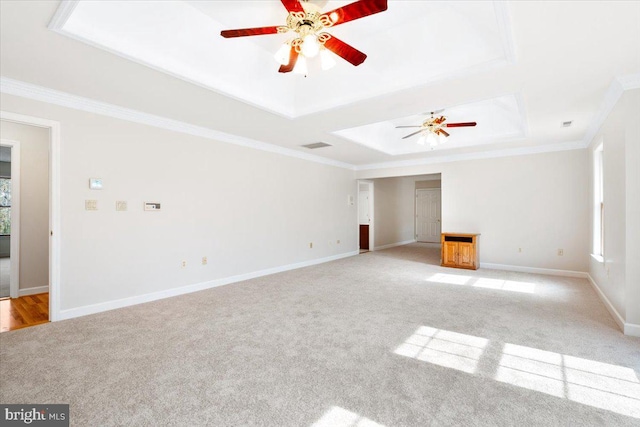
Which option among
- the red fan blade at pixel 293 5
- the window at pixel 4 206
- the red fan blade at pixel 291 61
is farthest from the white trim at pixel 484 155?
the window at pixel 4 206

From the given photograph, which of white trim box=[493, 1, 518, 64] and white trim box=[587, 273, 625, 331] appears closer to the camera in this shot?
white trim box=[493, 1, 518, 64]

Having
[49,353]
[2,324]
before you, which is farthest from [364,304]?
[2,324]

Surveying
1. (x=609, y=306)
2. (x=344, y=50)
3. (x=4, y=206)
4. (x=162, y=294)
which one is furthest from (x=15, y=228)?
(x=609, y=306)

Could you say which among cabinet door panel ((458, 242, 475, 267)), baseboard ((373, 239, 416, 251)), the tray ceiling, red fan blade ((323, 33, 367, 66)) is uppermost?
the tray ceiling

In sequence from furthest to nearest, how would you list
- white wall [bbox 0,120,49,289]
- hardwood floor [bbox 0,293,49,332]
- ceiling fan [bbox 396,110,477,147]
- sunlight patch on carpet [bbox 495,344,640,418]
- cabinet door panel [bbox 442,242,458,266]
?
1. cabinet door panel [bbox 442,242,458,266]
2. ceiling fan [bbox 396,110,477,147]
3. white wall [bbox 0,120,49,289]
4. hardwood floor [bbox 0,293,49,332]
5. sunlight patch on carpet [bbox 495,344,640,418]

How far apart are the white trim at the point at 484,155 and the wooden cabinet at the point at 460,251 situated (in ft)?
5.73

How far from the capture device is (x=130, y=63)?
274 cm

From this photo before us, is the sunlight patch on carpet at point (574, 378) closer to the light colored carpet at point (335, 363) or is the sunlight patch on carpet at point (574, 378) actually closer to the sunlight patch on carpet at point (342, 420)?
the light colored carpet at point (335, 363)

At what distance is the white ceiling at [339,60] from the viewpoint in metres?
2.31

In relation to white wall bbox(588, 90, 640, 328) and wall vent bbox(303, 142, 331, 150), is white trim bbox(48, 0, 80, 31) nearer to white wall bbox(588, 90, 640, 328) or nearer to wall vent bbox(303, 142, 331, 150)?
wall vent bbox(303, 142, 331, 150)

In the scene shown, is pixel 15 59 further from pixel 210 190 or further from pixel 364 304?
pixel 364 304

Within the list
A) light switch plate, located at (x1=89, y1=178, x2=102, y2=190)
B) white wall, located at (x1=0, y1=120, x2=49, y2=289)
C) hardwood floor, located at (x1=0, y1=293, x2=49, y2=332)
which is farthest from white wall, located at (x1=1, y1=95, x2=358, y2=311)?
white wall, located at (x1=0, y1=120, x2=49, y2=289)

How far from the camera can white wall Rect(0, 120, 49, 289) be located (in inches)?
179

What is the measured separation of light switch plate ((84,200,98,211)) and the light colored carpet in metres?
1.29
